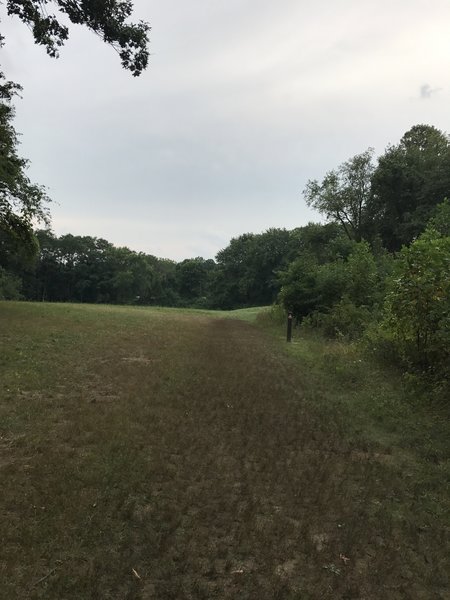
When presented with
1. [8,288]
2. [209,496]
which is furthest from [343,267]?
[8,288]

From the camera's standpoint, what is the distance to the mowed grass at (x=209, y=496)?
315cm

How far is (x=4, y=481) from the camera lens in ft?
14.5

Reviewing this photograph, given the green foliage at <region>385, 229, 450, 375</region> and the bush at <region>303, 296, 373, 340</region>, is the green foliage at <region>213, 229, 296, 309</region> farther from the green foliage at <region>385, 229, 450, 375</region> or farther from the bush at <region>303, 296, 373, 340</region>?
the green foliage at <region>385, 229, 450, 375</region>

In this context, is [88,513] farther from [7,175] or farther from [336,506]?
[7,175]

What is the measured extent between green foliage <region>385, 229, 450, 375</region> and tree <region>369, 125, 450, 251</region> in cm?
2589

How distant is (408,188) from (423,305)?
33310 mm

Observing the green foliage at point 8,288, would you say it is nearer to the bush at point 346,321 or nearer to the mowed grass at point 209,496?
the bush at point 346,321

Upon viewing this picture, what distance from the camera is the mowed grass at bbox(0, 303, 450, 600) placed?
3148mm

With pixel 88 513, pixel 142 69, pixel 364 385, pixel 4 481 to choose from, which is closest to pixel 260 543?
pixel 88 513

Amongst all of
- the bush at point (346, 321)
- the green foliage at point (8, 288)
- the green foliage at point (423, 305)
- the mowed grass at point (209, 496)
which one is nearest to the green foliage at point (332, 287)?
the bush at point (346, 321)

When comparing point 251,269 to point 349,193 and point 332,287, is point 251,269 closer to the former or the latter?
point 349,193

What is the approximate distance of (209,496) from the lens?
14.2ft

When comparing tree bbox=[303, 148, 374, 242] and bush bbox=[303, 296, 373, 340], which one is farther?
tree bbox=[303, 148, 374, 242]

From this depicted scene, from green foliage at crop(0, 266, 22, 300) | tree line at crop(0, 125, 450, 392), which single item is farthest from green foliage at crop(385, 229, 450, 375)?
green foliage at crop(0, 266, 22, 300)
